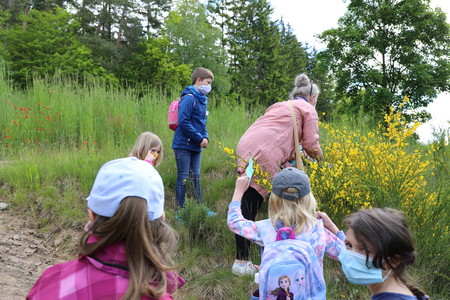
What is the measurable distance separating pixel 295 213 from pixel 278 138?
1469 mm

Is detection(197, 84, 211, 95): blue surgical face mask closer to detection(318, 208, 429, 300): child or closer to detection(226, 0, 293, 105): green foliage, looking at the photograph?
detection(318, 208, 429, 300): child

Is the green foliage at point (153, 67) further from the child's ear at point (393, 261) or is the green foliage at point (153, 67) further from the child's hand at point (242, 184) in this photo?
the child's ear at point (393, 261)

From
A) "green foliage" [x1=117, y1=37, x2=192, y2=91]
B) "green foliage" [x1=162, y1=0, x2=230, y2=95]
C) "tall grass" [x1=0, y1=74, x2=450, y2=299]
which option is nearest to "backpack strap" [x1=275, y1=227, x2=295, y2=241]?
"tall grass" [x1=0, y1=74, x2=450, y2=299]

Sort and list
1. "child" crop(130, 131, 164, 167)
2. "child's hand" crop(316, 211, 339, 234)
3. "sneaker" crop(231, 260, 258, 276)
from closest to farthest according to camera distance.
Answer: "child's hand" crop(316, 211, 339, 234) < "sneaker" crop(231, 260, 258, 276) < "child" crop(130, 131, 164, 167)

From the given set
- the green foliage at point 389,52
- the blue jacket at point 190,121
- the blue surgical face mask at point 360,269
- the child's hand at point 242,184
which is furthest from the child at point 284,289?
the green foliage at point 389,52

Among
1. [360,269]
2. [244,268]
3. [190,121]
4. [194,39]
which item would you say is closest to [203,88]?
[190,121]

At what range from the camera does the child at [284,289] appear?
2012 mm

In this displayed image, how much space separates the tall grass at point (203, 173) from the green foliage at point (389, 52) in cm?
1311

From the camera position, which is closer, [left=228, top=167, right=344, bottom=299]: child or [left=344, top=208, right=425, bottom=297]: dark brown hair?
[left=344, top=208, right=425, bottom=297]: dark brown hair

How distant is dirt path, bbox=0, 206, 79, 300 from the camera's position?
3735mm

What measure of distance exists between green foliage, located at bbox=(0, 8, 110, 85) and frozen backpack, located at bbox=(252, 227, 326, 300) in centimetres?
2158

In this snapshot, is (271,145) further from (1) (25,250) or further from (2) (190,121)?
(1) (25,250)

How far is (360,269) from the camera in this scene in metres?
1.72

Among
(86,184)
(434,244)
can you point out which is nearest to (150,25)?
(86,184)
